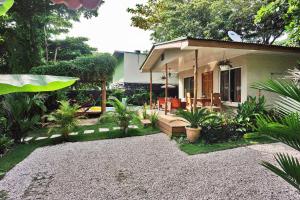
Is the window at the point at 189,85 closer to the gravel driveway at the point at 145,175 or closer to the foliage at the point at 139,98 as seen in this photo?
the foliage at the point at 139,98

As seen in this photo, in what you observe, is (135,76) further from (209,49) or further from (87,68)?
(209,49)

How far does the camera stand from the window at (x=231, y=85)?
9613 mm

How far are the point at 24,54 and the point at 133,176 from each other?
942cm

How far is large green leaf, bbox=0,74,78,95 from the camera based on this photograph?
0.67 m

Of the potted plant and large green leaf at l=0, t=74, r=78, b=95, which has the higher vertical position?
large green leaf at l=0, t=74, r=78, b=95

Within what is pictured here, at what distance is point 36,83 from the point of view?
2.31 feet

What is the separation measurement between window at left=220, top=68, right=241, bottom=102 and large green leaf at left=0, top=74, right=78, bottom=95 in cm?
972

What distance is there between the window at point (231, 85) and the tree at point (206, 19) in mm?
6331

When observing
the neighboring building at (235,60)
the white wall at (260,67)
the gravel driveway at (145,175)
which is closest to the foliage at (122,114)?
the gravel driveway at (145,175)

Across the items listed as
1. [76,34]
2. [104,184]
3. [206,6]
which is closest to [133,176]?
[104,184]

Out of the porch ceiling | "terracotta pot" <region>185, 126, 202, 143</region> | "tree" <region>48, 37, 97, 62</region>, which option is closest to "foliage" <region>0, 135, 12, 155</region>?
"terracotta pot" <region>185, 126, 202, 143</region>

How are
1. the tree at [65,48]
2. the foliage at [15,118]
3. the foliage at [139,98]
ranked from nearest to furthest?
the foliage at [15,118], the foliage at [139,98], the tree at [65,48]

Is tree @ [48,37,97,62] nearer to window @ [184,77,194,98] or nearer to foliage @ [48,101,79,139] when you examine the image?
window @ [184,77,194,98]

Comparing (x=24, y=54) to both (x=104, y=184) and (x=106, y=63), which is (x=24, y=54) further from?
(x=104, y=184)
